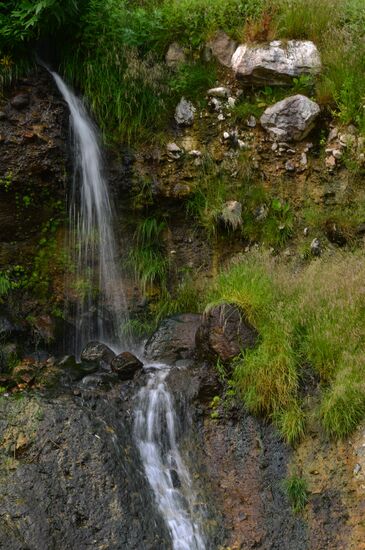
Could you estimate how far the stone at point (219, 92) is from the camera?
8.34m

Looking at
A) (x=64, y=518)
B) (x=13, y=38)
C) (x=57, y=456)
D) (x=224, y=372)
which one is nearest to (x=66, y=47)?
(x=13, y=38)

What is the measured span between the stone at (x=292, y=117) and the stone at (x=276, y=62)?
399mm

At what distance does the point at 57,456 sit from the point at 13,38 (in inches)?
193

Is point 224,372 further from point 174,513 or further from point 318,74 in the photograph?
point 318,74

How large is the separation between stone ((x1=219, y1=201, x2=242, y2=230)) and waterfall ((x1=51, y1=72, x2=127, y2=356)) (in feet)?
4.64

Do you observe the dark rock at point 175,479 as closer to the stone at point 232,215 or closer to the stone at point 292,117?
the stone at point 232,215

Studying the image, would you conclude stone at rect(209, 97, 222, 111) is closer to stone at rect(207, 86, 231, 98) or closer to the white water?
stone at rect(207, 86, 231, 98)

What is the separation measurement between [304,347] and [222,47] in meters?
4.73

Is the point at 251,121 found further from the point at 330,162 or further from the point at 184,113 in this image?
the point at 330,162

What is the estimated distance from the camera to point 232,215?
25.7ft

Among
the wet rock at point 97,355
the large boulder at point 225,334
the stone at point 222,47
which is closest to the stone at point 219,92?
the stone at point 222,47

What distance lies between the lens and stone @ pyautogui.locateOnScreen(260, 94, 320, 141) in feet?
26.1

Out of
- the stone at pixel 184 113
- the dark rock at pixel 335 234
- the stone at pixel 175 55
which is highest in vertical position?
the stone at pixel 175 55

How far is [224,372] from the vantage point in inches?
237
